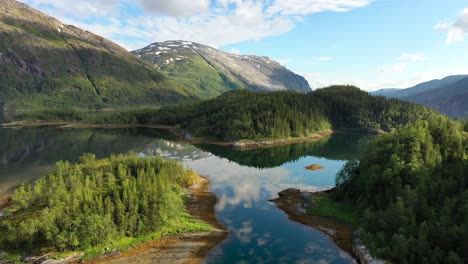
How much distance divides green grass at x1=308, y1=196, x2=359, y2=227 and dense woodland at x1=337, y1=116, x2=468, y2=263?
2470mm

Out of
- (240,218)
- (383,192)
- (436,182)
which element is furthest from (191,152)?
(436,182)

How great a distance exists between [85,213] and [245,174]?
65255mm

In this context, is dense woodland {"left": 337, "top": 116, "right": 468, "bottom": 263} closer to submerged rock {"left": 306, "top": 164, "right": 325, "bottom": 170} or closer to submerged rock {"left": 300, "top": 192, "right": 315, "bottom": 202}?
submerged rock {"left": 300, "top": 192, "right": 315, "bottom": 202}

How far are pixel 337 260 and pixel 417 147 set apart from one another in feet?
104

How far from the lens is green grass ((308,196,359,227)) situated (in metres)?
67.5

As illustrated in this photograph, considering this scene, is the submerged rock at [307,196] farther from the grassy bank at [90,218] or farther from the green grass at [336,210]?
the grassy bank at [90,218]

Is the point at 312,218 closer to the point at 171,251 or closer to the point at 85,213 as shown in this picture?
the point at 171,251

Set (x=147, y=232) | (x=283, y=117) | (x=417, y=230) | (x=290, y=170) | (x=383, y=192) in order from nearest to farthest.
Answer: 1. (x=417, y=230)
2. (x=147, y=232)
3. (x=383, y=192)
4. (x=290, y=170)
5. (x=283, y=117)

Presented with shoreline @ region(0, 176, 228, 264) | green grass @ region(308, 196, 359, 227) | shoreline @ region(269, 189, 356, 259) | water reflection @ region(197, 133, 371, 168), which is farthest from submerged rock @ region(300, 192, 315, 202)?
water reflection @ region(197, 133, 371, 168)

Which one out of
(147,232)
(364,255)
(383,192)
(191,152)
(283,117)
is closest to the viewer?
(364,255)

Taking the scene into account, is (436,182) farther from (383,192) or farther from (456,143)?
(456,143)

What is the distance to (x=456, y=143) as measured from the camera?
69.1 m

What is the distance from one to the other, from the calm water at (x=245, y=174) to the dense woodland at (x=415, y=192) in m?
9.28

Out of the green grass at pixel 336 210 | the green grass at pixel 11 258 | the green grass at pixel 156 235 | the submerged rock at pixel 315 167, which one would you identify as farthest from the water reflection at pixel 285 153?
the green grass at pixel 11 258
